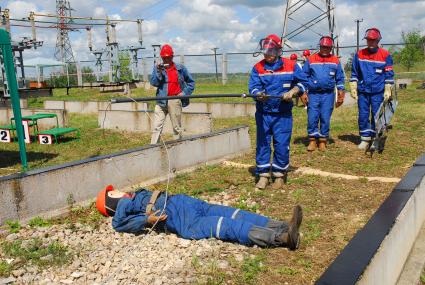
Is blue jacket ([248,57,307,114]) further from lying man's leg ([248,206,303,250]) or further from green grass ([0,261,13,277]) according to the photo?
green grass ([0,261,13,277])

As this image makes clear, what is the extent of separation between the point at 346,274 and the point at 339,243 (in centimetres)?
154

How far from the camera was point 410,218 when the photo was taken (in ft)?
13.3

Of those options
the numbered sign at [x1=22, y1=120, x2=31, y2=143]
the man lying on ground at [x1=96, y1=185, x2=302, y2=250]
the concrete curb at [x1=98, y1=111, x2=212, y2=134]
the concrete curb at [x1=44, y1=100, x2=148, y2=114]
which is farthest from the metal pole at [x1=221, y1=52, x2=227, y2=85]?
the man lying on ground at [x1=96, y1=185, x2=302, y2=250]

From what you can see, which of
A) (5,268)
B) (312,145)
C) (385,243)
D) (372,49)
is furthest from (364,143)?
(5,268)

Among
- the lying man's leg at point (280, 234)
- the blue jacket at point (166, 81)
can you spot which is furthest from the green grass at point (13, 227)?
the blue jacket at point (166, 81)

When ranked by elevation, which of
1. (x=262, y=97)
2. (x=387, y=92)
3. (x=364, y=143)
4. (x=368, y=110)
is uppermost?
(x=262, y=97)

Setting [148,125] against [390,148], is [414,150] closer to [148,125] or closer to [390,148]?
[390,148]

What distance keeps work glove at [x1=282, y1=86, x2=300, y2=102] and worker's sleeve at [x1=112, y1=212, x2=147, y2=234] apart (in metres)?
2.34

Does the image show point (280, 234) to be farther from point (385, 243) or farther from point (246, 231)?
point (385, 243)

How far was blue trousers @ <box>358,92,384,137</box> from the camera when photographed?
7949 mm

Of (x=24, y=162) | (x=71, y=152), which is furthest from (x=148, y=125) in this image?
(x=24, y=162)

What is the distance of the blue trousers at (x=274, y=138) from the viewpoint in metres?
5.91

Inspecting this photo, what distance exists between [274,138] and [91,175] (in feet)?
7.95

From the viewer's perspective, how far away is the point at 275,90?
19.1 feet
